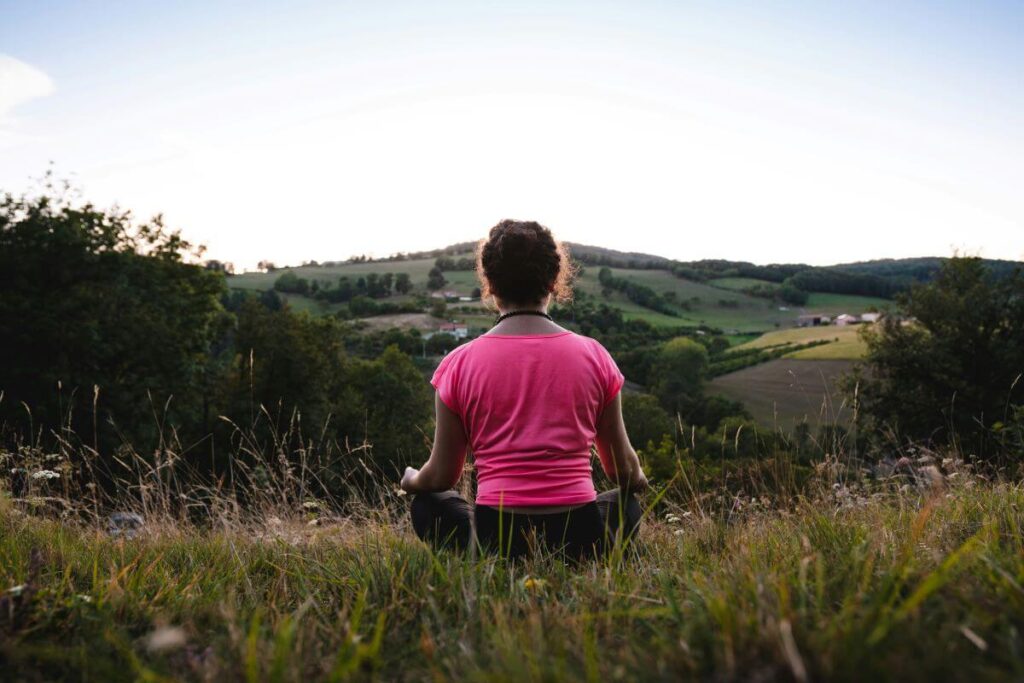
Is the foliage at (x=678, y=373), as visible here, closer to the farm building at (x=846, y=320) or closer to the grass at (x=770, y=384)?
the grass at (x=770, y=384)

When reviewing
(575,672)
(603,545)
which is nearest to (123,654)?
(575,672)

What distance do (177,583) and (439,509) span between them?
108 cm

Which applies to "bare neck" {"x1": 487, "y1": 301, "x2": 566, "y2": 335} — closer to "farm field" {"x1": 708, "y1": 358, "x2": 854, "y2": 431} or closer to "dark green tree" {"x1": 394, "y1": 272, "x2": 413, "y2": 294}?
"farm field" {"x1": 708, "y1": 358, "x2": 854, "y2": 431}

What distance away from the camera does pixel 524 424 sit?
286cm

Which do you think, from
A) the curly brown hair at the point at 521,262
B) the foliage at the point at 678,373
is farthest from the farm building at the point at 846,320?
the curly brown hair at the point at 521,262

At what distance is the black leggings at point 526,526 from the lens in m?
2.85

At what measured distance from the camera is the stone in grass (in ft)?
13.6

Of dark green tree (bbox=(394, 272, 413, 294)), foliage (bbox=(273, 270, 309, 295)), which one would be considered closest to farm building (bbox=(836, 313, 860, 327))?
dark green tree (bbox=(394, 272, 413, 294))

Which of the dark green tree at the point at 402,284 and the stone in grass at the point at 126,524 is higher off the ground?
the stone in grass at the point at 126,524

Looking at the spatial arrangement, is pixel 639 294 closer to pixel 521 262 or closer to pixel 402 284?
pixel 402 284

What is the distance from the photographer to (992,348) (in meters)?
25.8

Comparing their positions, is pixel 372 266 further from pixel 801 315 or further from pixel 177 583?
pixel 177 583

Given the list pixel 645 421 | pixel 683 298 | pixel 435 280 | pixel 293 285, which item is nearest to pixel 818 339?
pixel 683 298

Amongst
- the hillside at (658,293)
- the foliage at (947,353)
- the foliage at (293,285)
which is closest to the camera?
the foliage at (947,353)
